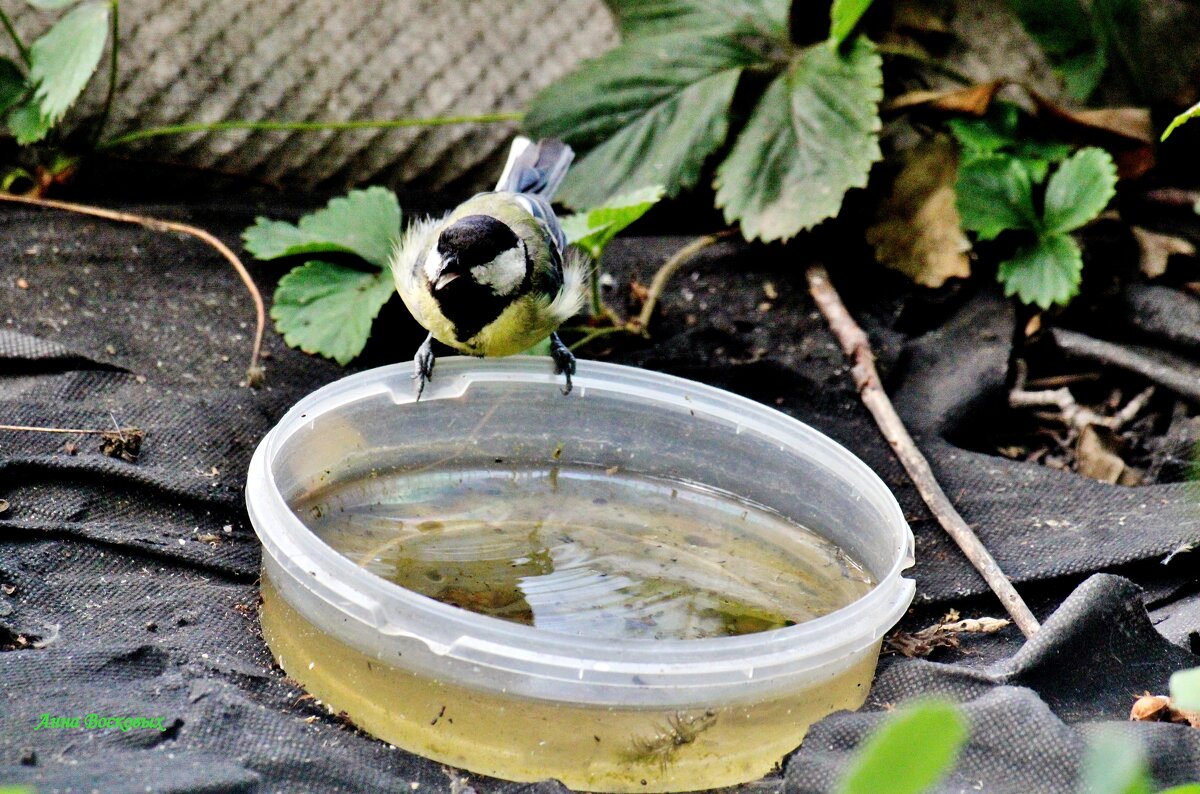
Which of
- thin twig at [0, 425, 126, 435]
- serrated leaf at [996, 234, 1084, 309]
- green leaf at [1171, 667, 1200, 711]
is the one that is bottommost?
serrated leaf at [996, 234, 1084, 309]

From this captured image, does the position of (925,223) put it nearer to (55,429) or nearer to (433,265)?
(433,265)

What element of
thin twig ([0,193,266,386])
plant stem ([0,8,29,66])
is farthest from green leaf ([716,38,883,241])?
plant stem ([0,8,29,66])

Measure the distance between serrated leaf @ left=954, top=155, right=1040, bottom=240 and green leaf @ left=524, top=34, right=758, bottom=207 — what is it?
667 millimetres

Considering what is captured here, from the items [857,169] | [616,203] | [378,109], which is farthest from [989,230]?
[378,109]

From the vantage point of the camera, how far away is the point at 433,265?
2500 millimetres

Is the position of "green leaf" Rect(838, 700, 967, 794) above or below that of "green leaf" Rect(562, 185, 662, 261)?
above

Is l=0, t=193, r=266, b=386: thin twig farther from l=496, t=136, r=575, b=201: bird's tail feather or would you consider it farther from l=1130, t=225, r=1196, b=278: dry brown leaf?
l=1130, t=225, r=1196, b=278: dry brown leaf

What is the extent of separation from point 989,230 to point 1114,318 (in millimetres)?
459

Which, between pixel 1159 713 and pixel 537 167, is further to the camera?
pixel 537 167

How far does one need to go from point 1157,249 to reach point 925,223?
2.05 ft

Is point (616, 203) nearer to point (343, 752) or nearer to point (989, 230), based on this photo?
point (989, 230)

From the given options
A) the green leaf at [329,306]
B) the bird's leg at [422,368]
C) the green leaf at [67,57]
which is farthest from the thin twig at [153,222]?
the bird's leg at [422,368]

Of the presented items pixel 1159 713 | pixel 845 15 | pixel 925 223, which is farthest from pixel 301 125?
pixel 1159 713

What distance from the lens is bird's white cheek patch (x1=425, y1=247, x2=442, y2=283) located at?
247 cm
